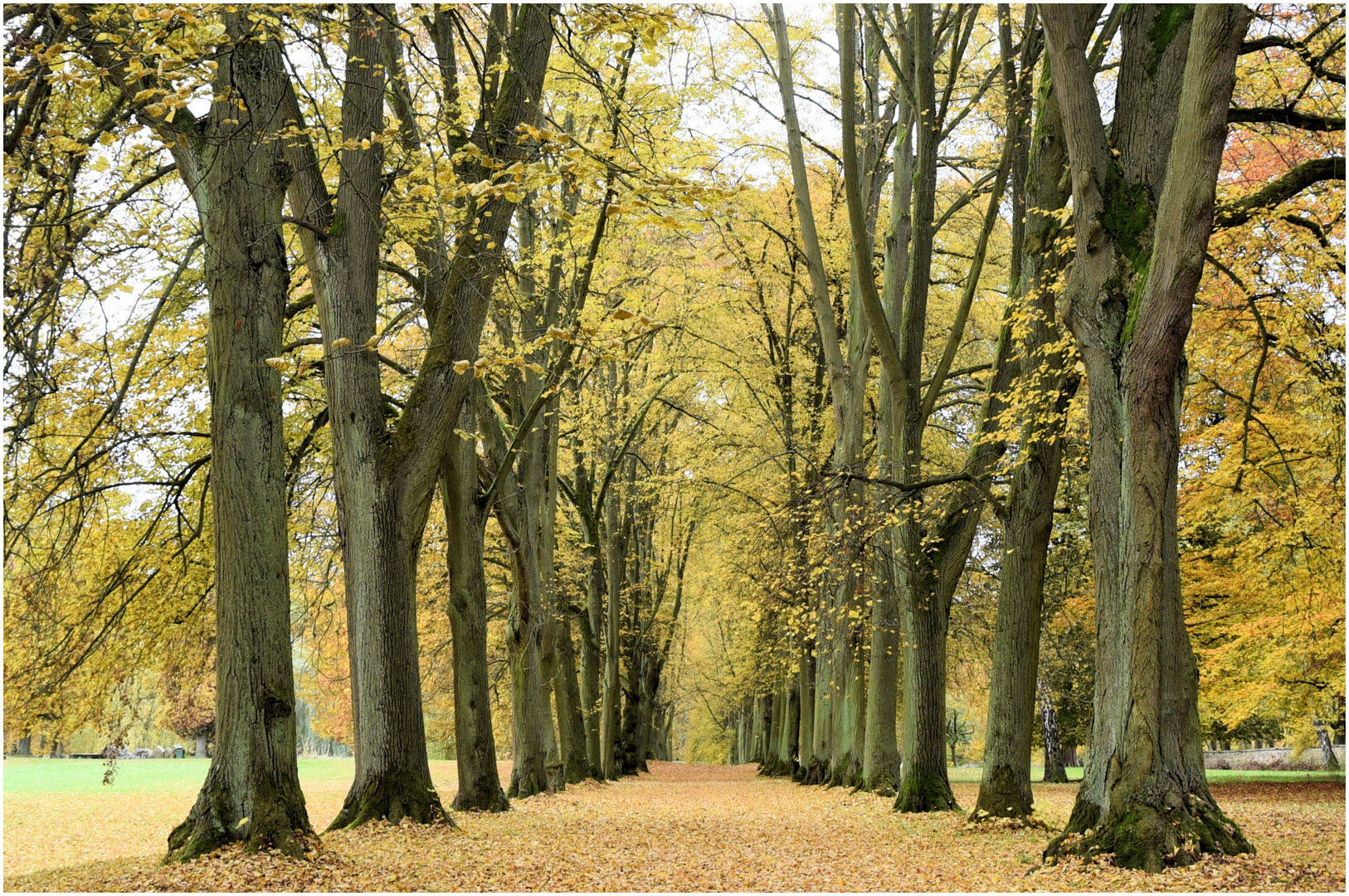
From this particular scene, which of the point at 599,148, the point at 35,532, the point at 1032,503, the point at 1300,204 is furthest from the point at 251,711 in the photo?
the point at 1300,204

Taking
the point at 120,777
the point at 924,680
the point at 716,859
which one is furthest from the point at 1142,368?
the point at 120,777

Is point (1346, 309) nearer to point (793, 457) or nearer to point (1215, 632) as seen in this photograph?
point (1215, 632)

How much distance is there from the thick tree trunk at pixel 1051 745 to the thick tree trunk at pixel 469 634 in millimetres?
17020

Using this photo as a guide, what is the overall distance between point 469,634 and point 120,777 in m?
23.1

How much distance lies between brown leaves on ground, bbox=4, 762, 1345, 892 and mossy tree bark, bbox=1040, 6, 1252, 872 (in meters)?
0.50

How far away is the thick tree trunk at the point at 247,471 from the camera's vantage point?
21.2 ft

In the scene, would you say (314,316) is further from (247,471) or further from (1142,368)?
(1142,368)

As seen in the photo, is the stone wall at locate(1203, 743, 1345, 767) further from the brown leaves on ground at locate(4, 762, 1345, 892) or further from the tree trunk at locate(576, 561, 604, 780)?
the brown leaves on ground at locate(4, 762, 1345, 892)

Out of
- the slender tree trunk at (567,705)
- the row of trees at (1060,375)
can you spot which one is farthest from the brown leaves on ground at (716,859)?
the slender tree trunk at (567,705)

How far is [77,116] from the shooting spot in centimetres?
762

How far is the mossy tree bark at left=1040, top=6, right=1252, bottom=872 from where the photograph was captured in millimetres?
6629

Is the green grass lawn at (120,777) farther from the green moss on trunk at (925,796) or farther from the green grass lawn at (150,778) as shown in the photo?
the green moss on trunk at (925,796)

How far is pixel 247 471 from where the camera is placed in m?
6.83

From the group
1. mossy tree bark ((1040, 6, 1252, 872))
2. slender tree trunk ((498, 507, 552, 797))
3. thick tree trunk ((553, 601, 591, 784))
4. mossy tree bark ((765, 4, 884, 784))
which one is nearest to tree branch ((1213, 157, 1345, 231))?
mossy tree bark ((1040, 6, 1252, 872))
